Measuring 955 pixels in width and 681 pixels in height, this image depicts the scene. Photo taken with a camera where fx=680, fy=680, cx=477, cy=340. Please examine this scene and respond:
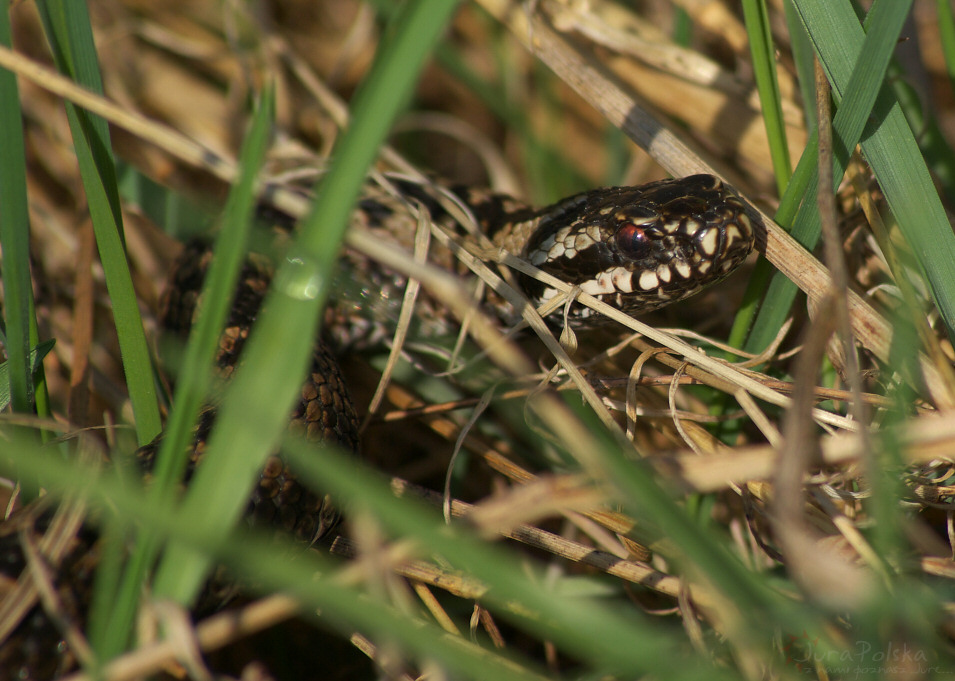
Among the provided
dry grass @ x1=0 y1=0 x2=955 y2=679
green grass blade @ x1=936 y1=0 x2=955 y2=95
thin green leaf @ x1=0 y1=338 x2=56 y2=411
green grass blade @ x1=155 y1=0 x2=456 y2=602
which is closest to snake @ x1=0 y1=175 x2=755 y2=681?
dry grass @ x1=0 y1=0 x2=955 y2=679

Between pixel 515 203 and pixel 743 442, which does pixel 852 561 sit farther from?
pixel 515 203

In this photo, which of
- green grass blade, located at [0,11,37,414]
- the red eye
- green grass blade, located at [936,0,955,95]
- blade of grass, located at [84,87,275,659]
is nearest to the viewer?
blade of grass, located at [84,87,275,659]

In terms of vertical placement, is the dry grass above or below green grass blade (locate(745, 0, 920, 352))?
below

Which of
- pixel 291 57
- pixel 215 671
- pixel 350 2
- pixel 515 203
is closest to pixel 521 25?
pixel 515 203

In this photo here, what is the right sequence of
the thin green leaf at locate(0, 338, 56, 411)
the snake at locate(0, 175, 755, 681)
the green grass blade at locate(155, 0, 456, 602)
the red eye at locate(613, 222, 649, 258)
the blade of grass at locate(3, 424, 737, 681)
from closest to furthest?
the blade of grass at locate(3, 424, 737, 681), the green grass blade at locate(155, 0, 456, 602), the snake at locate(0, 175, 755, 681), the thin green leaf at locate(0, 338, 56, 411), the red eye at locate(613, 222, 649, 258)

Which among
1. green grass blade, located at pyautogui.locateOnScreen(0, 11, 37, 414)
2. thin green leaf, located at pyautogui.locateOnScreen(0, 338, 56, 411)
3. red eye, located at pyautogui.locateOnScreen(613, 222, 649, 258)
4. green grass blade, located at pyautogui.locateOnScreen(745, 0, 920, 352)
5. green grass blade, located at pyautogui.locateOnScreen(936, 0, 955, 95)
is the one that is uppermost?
green grass blade, located at pyautogui.locateOnScreen(936, 0, 955, 95)

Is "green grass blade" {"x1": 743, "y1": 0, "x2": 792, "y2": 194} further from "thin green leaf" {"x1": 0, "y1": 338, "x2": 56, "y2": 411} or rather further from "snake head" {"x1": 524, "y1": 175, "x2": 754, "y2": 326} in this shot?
"thin green leaf" {"x1": 0, "y1": 338, "x2": 56, "y2": 411}

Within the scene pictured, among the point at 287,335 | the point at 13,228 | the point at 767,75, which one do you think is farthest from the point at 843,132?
the point at 13,228

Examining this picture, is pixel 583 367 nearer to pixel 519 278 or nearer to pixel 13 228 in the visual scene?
pixel 519 278

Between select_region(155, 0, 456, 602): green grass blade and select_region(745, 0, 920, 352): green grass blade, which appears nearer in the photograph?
select_region(155, 0, 456, 602): green grass blade
